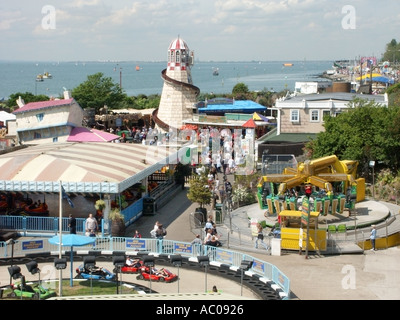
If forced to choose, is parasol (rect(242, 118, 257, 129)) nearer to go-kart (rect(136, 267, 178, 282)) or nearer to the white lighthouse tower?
the white lighthouse tower

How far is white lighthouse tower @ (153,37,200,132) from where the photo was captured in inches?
2056

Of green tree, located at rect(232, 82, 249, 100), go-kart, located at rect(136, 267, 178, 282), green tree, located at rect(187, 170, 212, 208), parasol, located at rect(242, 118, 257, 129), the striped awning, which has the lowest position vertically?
go-kart, located at rect(136, 267, 178, 282)

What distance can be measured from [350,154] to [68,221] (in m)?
15.8

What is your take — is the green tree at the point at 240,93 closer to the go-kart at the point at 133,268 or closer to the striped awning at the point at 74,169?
the striped awning at the point at 74,169

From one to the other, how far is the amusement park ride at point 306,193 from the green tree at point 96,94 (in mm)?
39017

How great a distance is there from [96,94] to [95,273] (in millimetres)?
46100

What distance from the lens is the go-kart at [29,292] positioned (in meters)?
17.2

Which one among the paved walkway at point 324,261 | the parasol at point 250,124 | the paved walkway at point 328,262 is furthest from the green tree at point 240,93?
the paved walkway at point 328,262

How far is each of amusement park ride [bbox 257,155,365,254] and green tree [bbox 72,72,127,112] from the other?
39.0 m

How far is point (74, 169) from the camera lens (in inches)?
1033

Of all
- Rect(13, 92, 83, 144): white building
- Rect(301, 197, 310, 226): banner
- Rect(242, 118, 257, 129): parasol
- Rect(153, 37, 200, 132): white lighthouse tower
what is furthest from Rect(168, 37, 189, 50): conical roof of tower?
Rect(301, 197, 310, 226): banner

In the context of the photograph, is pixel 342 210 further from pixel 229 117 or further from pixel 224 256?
pixel 229 117

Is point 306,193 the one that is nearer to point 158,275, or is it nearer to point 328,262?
point 328,262
